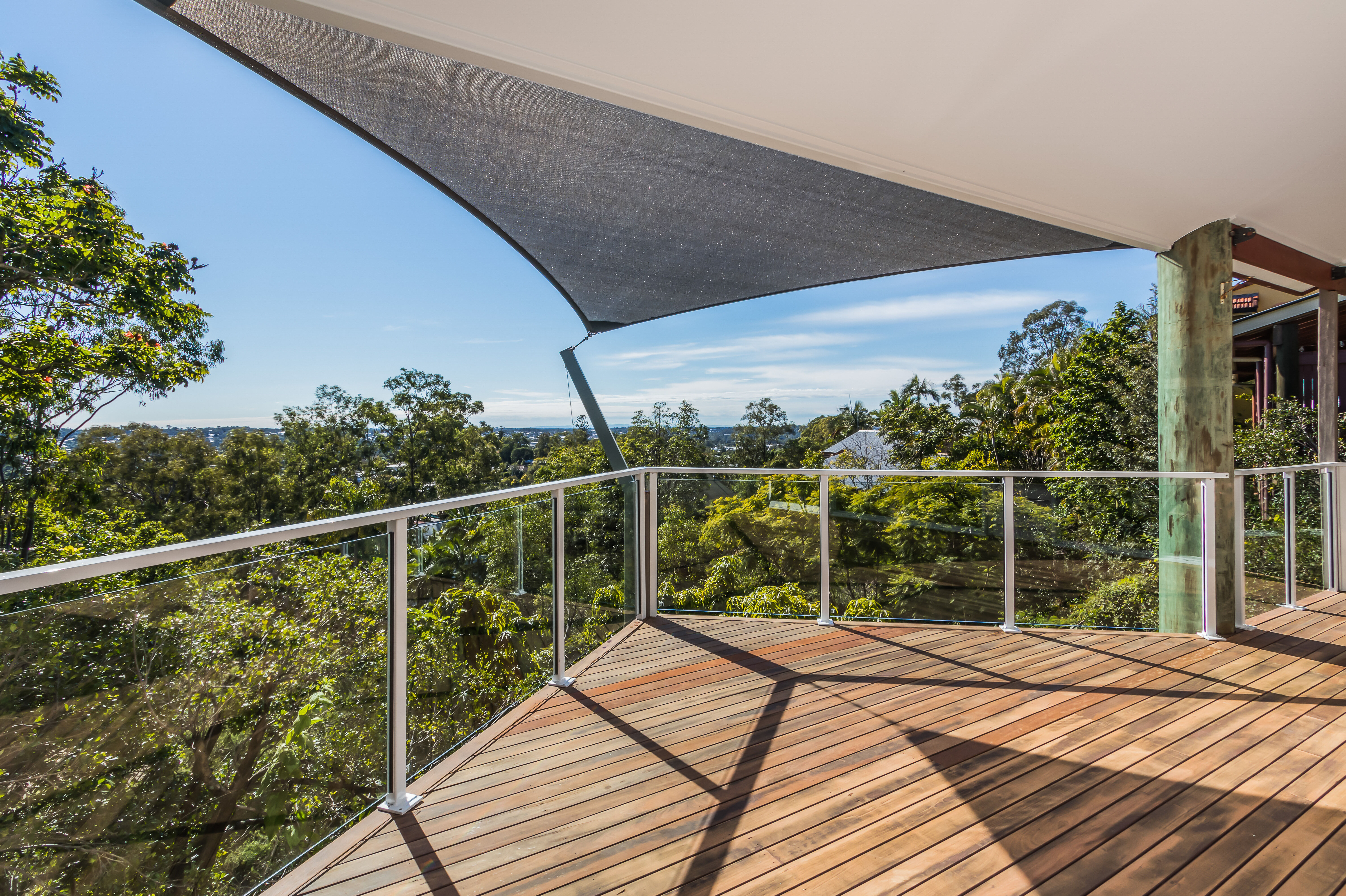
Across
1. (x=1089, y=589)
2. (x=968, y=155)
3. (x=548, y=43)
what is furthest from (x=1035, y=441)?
(x=548, y=43)

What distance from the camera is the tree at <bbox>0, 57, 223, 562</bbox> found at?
12742mm

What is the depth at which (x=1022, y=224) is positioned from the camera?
383 centimetres

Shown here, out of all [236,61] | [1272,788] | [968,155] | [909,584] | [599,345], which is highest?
[599,345]

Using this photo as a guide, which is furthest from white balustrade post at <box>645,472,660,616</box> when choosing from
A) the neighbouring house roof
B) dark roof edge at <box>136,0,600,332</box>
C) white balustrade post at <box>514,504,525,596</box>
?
the neighbouring house roof

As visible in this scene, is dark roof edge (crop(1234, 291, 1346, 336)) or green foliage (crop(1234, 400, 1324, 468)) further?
dark roof edge (crop(1234, 291, 1346, 336))

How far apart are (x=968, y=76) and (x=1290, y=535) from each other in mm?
4601

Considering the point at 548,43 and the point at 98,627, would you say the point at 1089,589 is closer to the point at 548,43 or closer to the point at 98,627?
the point at 548,43

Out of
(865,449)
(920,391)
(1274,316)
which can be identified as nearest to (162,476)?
(1274,316)

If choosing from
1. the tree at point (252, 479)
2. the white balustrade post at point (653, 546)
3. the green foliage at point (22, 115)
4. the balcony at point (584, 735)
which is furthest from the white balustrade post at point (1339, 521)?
the tree at point (252, 479)

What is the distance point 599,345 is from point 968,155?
36723mm

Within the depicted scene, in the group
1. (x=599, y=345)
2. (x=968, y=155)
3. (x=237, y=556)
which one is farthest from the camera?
(x=599, y=345)

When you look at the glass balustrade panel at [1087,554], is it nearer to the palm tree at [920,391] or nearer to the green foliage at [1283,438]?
the green foliage at [1283,438]

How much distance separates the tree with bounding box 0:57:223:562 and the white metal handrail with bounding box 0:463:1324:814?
1536cm

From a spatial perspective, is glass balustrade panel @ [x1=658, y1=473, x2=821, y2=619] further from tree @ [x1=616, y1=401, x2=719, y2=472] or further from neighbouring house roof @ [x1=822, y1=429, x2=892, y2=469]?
neighbouring house roof @ [x1=822, y1=429, x2=892, y2=469]
